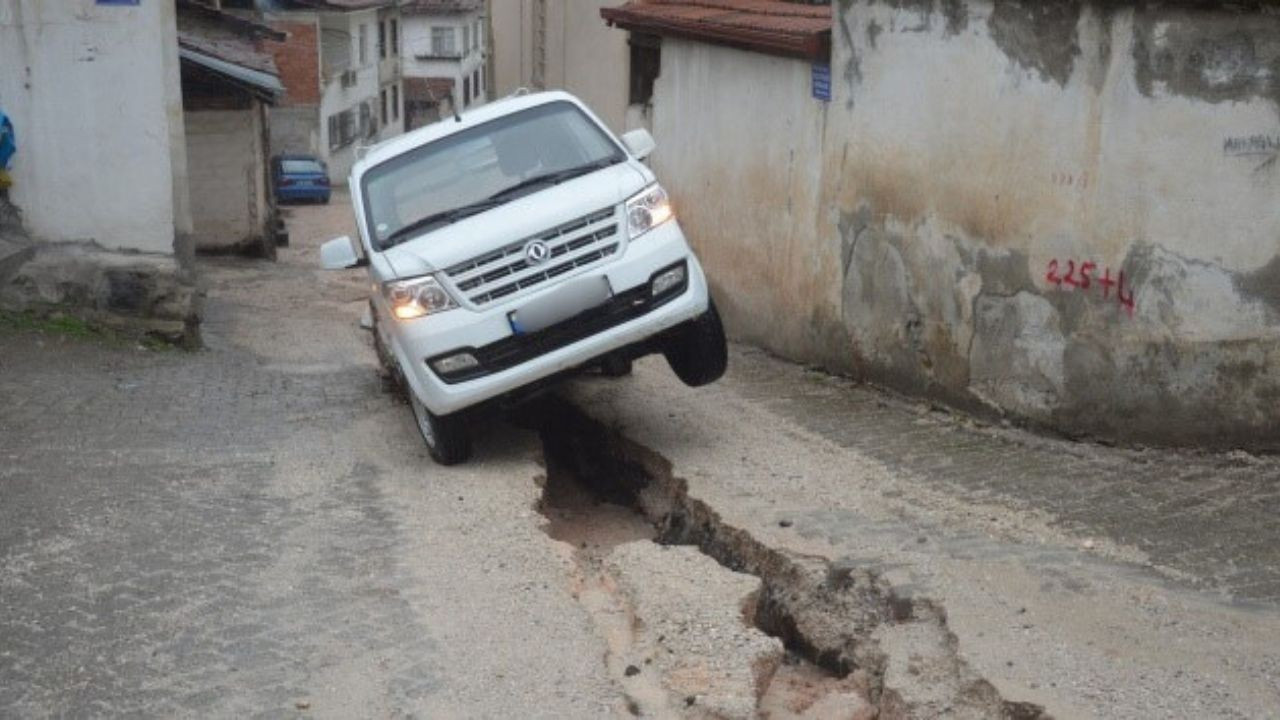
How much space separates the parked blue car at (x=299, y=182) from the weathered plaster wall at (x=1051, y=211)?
90.2 feet

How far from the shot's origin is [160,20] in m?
12.4

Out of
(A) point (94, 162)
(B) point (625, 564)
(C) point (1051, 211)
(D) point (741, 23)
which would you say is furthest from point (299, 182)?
(B) point (625, 564)

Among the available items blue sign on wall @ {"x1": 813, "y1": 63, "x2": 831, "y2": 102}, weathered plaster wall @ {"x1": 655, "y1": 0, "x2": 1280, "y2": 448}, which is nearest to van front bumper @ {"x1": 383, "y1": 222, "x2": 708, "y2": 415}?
weathered plaster wall @ {"x1": 655, "y1": 0, "x2": 1280, "y2": 448}

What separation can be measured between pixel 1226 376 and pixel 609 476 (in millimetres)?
3649

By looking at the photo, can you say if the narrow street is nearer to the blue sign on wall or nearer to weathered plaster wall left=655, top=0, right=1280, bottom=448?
weathered plaster wall left=655, top=0, right=1280, bottom=448

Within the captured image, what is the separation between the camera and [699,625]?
6270 mm

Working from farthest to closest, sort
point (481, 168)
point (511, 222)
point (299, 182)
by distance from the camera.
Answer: point (299, 182) < point (481, 168) < point (511, 222)

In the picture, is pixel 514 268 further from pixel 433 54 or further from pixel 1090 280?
pixel 433 54

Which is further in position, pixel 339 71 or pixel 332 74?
pixel 339 71

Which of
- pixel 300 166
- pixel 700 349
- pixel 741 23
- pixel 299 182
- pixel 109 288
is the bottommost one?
pixel 299 182

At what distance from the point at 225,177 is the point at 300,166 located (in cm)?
1586

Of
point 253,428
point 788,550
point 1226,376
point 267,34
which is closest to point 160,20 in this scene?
point 253,428

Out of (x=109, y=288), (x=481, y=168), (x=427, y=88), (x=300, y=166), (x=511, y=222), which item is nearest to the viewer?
(x=511, y=222)

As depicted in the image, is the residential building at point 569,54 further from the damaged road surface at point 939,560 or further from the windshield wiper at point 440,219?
the damaged road surface at point 939,560
